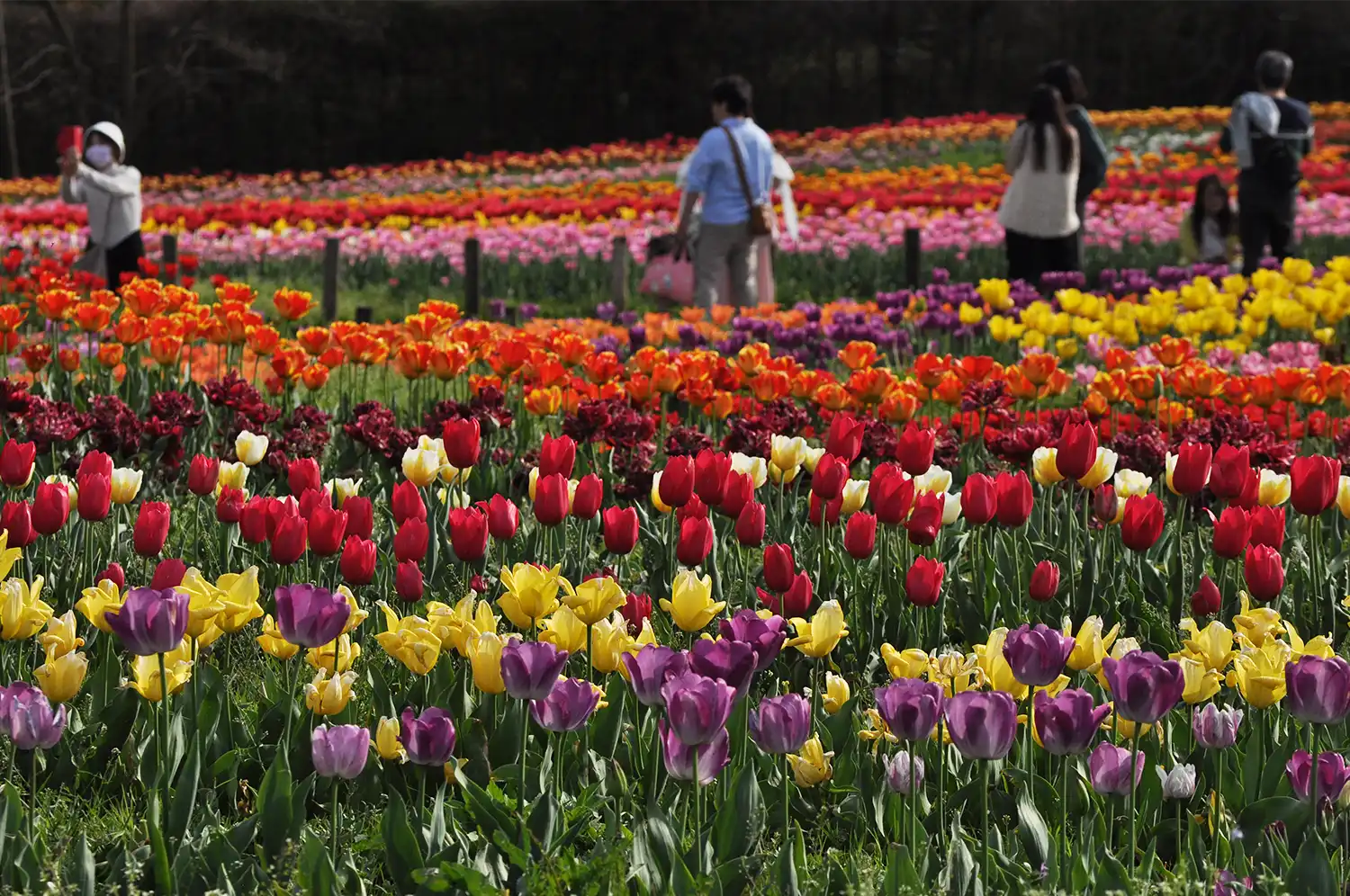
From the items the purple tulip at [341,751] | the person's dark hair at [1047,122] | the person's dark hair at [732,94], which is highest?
the person's dark hair at [732,94]

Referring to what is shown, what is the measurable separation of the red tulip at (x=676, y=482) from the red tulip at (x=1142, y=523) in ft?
2.85

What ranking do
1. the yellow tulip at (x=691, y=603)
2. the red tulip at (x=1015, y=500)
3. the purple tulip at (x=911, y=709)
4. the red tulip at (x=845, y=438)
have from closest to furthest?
the purple tulip at (x=911, y=709)
the yellow tulip at (x=691, y=603)
the red tulip at (x=1015, y=500)
the red tulip at (x=845, y=438)

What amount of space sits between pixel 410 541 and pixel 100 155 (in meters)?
7.85

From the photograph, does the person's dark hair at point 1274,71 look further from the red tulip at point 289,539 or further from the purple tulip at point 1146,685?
the purple tulip at point 1146,685

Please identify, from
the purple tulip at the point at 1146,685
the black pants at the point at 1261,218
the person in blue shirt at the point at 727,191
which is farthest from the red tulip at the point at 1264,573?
the black pants at the point at 1261,218

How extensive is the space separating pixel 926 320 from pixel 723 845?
5641 mm

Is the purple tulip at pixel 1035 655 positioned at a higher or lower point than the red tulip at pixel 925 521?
higher

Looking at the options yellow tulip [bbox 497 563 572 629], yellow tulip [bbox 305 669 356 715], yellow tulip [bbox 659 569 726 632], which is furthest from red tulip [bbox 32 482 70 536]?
yellow tulip [bbox 659 569 726 632]

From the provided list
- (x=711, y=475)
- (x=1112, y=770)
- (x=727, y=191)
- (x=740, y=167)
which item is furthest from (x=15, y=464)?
(x=727, y=191)

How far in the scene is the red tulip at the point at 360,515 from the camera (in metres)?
3.09

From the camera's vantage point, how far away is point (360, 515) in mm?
3105

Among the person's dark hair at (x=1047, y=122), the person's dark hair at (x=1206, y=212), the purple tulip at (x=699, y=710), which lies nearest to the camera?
the purple tulip at (x=699, y=710)

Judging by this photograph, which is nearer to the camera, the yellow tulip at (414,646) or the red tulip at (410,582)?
the yellow tulip at (414,646)

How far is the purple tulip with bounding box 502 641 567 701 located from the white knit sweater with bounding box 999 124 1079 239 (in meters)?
8.12
